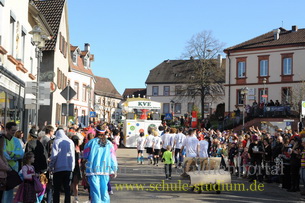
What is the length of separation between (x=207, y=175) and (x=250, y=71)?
4273 cm

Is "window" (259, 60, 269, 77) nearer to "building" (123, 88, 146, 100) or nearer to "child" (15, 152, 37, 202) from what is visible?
"child" (15, 152, 37, 202)

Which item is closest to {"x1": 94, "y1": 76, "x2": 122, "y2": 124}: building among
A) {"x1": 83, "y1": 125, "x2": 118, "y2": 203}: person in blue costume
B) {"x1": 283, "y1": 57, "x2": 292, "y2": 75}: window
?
{"x1": 283, "y1": 57, "x2": 292, "y2": 75}: window

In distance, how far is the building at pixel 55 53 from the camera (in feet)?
109

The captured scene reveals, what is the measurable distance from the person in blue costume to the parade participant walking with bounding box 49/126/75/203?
A: 24.8 inches

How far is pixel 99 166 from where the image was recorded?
9500 mm

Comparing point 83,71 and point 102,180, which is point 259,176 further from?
point 83,71

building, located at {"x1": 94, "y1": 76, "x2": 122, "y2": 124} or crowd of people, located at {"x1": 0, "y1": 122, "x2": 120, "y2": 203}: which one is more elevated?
building, located at {"x1": 94, "y1": 76, "x2": 122, "y2": 124}

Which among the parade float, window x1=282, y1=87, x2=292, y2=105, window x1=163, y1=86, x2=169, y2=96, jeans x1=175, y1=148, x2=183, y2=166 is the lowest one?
jeans x1=175, y1=148, x2=183, y2=166

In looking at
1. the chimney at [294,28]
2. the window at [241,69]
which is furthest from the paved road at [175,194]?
the chimney at [294,28]

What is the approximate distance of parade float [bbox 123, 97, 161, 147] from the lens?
3603 cm

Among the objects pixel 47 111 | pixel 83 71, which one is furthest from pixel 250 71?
pixel 47 111

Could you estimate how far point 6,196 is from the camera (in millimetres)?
9367

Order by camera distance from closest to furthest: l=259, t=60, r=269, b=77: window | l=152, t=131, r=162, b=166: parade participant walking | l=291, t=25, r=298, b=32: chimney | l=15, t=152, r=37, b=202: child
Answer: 1. l=15, t=152, r=37, b=202: child
2. l=152, t=131, r=162, b=166: parade participant walking
3. l=259, t=60, r=269, b=77: window
4. l=291, t=25, r=298, b=32: chimney

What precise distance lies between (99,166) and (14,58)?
39.0 ft
